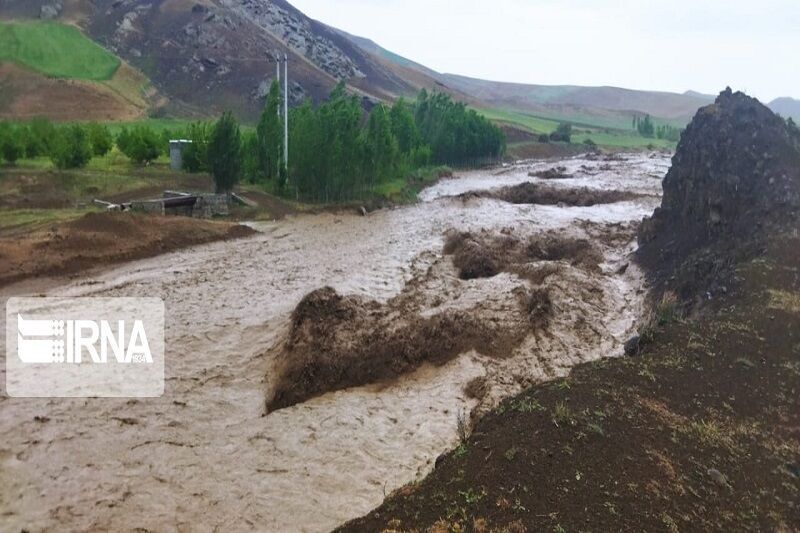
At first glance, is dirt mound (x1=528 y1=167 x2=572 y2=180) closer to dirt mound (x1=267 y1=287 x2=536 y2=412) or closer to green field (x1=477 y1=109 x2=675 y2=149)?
dirt mound (x1=267 y1=287 x2=536 y2=412)

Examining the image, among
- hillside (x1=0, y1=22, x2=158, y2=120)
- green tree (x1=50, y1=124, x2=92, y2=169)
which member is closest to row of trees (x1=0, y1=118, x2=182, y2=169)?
green tree (x1=50, y1=124, x2=92, y2=169)

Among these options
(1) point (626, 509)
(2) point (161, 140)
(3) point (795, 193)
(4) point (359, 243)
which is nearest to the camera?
(1) point (626, 509)

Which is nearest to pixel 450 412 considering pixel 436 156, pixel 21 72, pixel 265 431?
pixel 265 431

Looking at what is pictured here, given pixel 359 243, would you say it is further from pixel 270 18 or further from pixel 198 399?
pixel 270 18

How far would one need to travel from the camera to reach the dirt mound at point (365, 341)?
1289 cm

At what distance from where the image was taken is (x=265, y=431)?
1104 cm

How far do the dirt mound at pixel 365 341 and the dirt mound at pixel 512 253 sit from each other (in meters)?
4.19

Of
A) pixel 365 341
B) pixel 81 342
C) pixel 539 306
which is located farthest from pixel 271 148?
pixel 365 341

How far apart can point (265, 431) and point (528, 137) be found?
87.3m

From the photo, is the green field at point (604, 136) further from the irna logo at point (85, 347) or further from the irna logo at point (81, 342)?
the irna logo at point (81, 342)

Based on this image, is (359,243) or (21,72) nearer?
(359,243)

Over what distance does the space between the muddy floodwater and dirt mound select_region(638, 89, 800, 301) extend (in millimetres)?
1669

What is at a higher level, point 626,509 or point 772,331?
point 772,331

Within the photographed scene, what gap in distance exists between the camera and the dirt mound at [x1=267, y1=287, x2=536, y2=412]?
12.9 m
